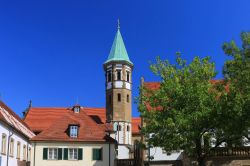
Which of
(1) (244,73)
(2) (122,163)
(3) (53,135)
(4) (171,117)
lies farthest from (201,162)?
(3) (53,135)

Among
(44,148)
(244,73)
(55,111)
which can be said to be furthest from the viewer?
(55,111)

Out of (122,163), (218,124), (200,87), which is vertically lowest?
(122,163)

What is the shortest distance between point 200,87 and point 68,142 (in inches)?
806

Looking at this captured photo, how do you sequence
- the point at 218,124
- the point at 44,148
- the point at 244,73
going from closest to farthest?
the point at 244,73 < the point at 218,124 < the point at 44,148

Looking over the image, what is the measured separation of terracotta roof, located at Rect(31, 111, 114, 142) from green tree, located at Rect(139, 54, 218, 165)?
1438cm

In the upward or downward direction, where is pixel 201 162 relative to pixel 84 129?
downward

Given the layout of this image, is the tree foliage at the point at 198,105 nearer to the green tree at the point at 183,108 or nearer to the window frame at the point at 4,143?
the green tree at the point at 183,108

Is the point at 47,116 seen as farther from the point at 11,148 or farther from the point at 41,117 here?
the point at 11,148

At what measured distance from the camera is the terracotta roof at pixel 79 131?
48.8 meters

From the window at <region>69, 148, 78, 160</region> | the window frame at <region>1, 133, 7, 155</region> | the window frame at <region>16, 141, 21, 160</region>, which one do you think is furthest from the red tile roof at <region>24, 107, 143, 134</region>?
the window frame at <region>1, 133, 7, 155</region>

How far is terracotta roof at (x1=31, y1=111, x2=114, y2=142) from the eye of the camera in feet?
160

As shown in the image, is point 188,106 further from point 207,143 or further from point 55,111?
point 55,111

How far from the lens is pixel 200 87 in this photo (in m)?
33.7

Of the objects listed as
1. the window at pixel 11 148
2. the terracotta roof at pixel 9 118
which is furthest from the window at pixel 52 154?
the window at pixel 11 148
